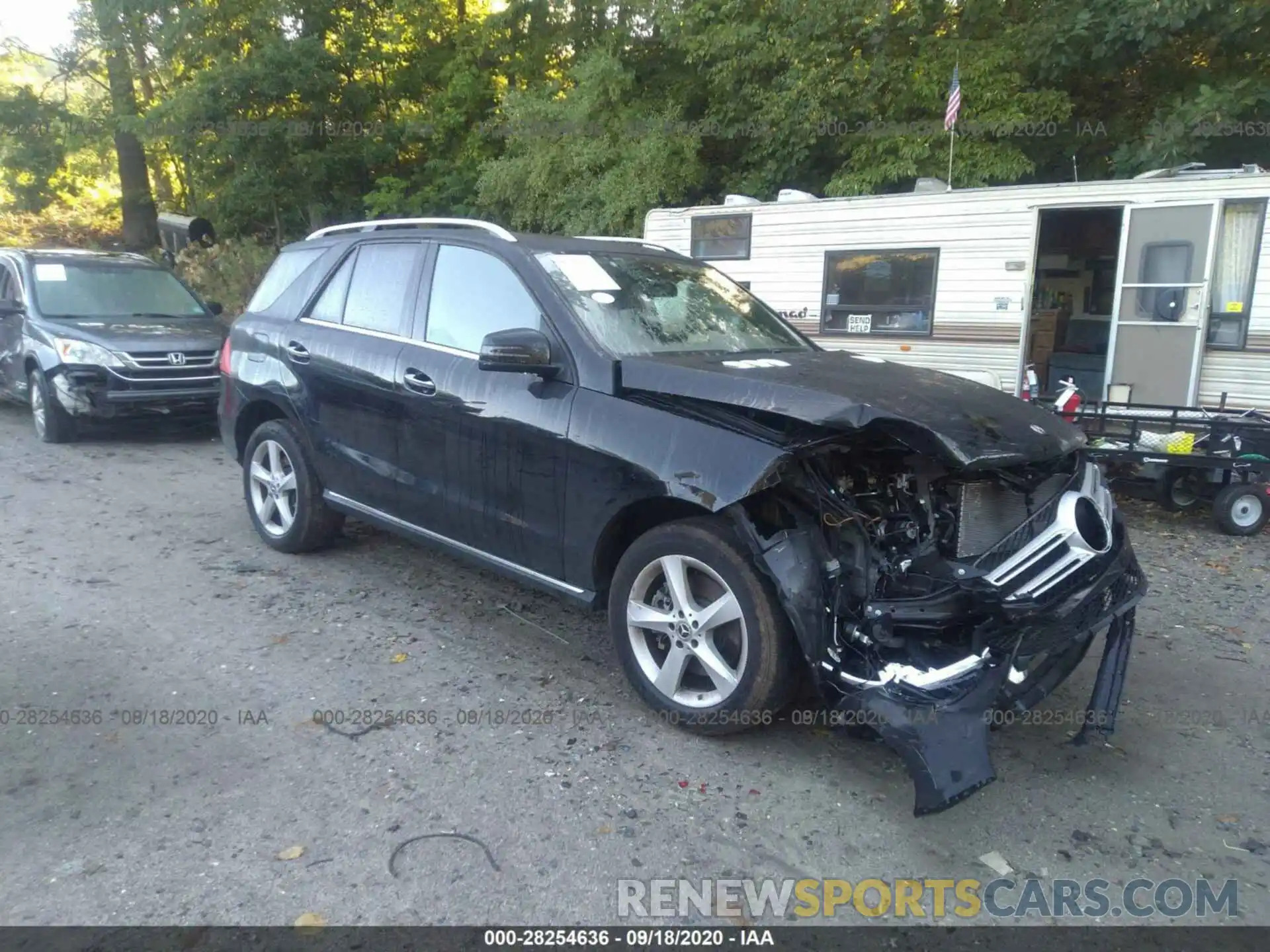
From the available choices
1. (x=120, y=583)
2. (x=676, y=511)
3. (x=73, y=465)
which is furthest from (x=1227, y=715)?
(x=73, y=465)

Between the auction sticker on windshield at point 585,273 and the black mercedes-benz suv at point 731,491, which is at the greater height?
the auction sticker on windshield at point 585,273

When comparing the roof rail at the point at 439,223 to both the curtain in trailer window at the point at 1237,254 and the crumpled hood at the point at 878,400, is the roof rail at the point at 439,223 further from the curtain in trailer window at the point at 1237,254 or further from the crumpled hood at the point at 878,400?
the curtain in trailer window at the point at 1237,254

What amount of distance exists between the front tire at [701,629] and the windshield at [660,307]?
0.93m

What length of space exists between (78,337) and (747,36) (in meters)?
9.49

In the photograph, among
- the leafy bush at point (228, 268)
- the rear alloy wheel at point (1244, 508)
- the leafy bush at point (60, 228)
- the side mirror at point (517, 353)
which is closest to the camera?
the side mirror at point (517, 353)

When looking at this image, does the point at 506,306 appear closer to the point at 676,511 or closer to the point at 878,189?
the point at 676,511

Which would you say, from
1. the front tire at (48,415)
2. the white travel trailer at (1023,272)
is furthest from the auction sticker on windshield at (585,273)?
the front tire at (48,415)

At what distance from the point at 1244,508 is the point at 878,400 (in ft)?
16.0

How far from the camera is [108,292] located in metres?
10.3

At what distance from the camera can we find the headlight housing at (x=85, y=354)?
30.1 ft

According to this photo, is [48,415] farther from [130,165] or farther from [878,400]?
[130,165]

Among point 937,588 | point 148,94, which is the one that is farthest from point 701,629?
point 148,94

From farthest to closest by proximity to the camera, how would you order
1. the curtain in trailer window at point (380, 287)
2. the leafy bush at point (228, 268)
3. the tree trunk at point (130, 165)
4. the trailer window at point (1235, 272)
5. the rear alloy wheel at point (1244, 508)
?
the tree trunk at point (130, 165), the leafy bush at point (228, 268), the trailer window at point (1235, 272), the rear alloy wheel at point (1244, 508), the curtain in trailer window at point (380, 287)

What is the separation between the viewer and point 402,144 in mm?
20062
